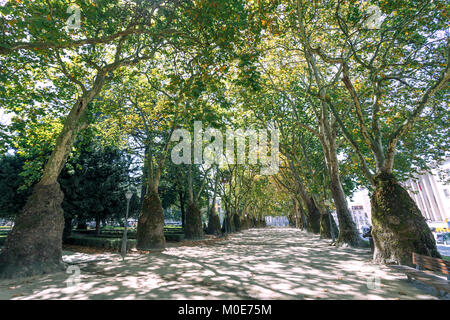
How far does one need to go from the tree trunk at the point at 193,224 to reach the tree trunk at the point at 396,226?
15039 millimetres

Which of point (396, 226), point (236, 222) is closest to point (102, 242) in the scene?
point (396, 226)

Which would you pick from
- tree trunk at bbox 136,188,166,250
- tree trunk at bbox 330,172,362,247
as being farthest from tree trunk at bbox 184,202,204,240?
tree trunk at bbox 330,172,362,247

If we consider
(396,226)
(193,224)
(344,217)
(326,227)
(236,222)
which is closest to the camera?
(396,226)

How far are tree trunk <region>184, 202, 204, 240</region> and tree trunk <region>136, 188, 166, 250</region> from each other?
6.88 metres

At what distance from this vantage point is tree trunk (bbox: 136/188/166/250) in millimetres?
13234

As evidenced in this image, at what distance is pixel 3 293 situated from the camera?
208 inches

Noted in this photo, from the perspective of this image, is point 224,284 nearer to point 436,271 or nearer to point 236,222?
point 436,271

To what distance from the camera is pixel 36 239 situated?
293 inches

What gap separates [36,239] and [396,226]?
12.2m

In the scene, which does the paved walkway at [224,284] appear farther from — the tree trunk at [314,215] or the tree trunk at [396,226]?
the tree trunk at [314,215]

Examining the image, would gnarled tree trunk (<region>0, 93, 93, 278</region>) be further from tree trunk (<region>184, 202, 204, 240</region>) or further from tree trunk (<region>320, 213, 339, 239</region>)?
tree trunk (<region>320, 213, 339, 239</region>)
